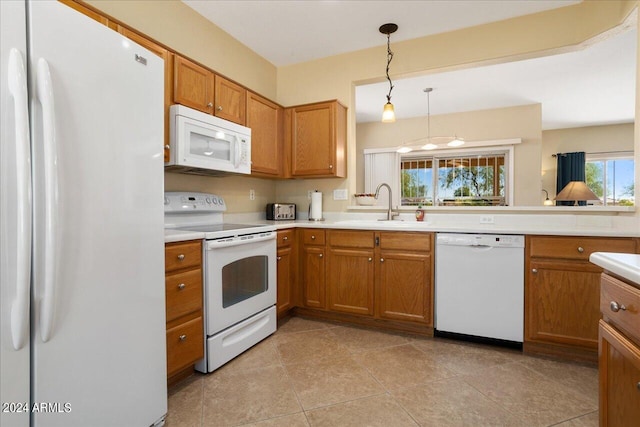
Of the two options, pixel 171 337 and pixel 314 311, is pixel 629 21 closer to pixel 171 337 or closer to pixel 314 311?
pixel 314 311

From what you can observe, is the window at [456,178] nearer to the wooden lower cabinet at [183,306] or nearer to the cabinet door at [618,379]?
the wooden lower cabinet at [183,306]

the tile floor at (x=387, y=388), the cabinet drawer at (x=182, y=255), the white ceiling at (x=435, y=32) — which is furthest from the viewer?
the white ceiling at (x=435, y=32)

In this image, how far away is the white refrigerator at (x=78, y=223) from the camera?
0.90 meters

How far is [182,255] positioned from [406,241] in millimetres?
1616

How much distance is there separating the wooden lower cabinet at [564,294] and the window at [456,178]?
12.2ft

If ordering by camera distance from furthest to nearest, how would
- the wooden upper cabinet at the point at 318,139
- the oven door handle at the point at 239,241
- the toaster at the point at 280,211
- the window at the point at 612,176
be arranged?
the window at the point at 612,176, the toaster at the point at 280,211, the wooden upper cabinet at the point at 318,139, the oven door handle at the point at 239,241

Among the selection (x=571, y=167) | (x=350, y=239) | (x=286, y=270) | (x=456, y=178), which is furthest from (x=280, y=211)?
(x=571, y=167)

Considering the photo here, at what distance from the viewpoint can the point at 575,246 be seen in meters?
2.02

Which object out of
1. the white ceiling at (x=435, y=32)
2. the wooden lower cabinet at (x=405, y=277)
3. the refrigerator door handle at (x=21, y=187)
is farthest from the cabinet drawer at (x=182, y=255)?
the white ceiling at (x=435, y=32)

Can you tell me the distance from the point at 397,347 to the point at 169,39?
2855 millimetres

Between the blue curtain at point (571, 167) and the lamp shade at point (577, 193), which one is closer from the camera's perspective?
the lamp shade at point (577, 193)

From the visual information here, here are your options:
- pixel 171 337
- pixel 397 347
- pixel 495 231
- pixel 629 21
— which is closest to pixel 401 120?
pixel 629 21

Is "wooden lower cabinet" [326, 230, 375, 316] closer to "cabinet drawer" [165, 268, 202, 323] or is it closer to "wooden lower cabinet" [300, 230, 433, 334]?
"wooden lower cabinet" [300, 230, 433, 334]

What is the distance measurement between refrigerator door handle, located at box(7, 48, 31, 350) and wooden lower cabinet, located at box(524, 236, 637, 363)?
2581mm
